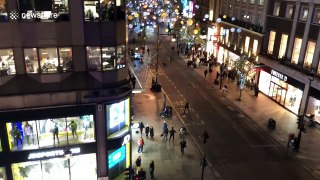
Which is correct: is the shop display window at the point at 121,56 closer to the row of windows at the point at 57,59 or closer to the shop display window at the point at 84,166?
the row of windows at the point at 57,59

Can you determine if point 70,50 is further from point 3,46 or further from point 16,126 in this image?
point 16,126

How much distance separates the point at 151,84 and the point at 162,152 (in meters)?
19.7

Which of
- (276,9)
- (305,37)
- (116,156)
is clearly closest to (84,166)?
(116,156)

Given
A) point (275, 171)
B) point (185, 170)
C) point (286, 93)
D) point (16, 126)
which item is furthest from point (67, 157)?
point (286, 93)

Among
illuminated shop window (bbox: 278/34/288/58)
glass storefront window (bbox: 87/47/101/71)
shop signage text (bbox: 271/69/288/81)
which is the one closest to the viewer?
glass storefront window (bbox: 87/47/101/71)

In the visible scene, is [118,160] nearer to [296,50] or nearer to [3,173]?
[3,173]

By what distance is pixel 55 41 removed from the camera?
72.4 feet

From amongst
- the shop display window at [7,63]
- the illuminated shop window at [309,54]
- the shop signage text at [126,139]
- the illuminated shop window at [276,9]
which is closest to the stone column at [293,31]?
the illuminated shop window at [309,54]

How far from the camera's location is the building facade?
36125 mm

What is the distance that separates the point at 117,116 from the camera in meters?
24.4

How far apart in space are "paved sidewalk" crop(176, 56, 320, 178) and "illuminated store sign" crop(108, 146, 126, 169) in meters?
15.2

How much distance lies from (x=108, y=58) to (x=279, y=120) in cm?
2261

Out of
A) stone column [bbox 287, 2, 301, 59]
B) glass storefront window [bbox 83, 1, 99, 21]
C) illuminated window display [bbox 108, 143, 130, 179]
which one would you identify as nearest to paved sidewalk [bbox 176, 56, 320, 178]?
stone column [bbox 287, 2, 301, 59]

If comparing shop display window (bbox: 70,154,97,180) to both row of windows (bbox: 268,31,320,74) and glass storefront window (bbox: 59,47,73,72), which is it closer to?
glass storefront window (bbox: 59,47,73,72)
